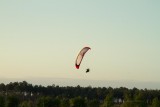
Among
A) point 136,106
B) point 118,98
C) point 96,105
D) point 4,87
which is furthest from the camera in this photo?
point 4,87

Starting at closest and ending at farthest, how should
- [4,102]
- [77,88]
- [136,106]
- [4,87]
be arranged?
1. [136,106]
2. [4,102]
3. [77,88]
4. [4,87]

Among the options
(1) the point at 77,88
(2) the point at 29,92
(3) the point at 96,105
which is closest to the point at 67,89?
(1) the point at 77,88

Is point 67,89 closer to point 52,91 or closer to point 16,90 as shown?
point 52,91

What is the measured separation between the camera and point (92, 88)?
190m

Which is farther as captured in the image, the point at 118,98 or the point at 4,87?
the point at 4,87

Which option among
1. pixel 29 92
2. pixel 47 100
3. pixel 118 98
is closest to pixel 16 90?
pixel 29 92

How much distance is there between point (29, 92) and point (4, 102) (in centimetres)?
9616

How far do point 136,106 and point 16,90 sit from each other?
11086 cm

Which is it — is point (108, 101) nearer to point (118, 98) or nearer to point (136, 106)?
point (136, 106)

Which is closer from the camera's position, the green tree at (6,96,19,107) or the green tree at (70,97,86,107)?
the green tree at (6,96,19,107)

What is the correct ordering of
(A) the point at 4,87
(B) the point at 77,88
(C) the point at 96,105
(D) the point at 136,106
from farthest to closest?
(A) the point at 4,87 → (B) the point at 77,88 → (C) the point at 96,105 → (D) the point at 136,106

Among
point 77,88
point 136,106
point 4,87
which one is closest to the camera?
point 136,106

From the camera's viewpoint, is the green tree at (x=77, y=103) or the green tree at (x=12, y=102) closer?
the green tree at (x=12, y=102)

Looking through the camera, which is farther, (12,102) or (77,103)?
(77,103)
